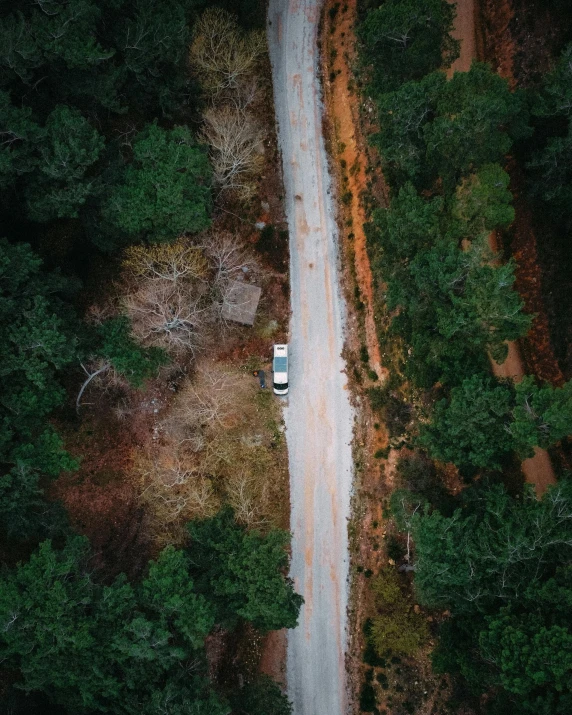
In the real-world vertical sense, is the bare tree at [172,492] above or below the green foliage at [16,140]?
below

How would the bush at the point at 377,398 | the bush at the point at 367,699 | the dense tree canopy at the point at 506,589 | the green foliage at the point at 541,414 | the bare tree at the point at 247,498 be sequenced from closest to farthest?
the green foliage at the point at 541,414
the dense tree canopy at the point at 506,589
the bare tree at the point at 247,498
the bush at the point at 367,699
the bush at the point at 377,398

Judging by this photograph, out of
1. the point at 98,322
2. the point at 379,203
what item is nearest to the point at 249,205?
the point at 379,203

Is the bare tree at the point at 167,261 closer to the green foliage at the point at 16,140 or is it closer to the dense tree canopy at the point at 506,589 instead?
the green foliage at the point at 16,140

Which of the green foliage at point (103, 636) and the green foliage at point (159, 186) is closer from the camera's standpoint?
the green foliage at point (103, 636)

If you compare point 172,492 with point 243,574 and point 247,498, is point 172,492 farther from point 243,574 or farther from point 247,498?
point 243,574

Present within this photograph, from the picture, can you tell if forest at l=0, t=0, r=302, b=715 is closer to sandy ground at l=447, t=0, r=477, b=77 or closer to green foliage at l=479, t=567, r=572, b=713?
green foliage at l=479, t=567, r=572, b=713

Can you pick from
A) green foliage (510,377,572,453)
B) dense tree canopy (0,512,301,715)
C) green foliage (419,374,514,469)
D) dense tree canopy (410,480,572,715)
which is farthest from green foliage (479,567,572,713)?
dense tree canopy (0,512,301,715)

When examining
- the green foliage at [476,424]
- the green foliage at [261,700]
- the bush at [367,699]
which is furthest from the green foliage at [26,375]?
the bush at [367,699]
